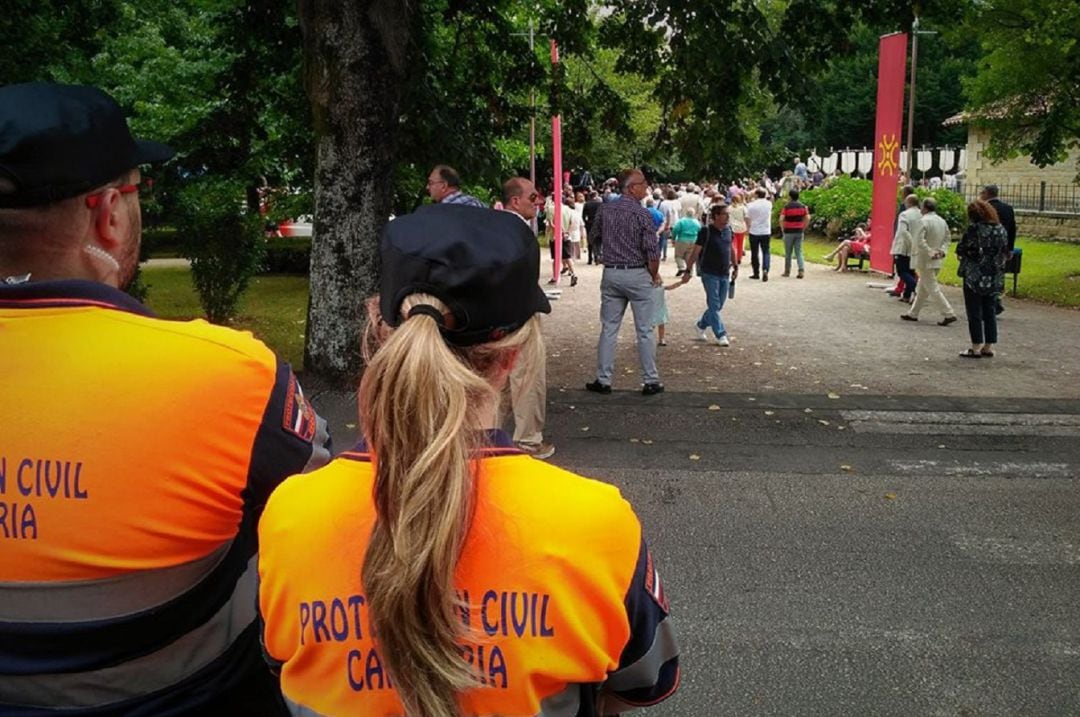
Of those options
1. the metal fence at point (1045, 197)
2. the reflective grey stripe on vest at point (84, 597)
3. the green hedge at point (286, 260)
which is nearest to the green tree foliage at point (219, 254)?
the green hedge at point (286, 260)

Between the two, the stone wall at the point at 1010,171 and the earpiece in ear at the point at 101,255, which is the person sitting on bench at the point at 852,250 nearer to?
the stone wall at the point at 1010,171

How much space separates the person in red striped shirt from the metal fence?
1367 centimetres

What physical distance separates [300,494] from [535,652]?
0.42m

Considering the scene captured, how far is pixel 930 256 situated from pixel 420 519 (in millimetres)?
14436

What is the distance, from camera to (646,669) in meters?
1.63

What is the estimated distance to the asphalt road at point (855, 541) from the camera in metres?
4.41

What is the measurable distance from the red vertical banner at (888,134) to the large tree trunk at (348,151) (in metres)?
10.8

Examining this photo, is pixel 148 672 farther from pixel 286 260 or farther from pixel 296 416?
pixel 286 260

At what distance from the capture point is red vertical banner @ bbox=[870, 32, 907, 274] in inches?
699

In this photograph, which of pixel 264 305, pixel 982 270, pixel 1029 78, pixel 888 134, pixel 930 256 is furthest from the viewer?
pixel 1029 78

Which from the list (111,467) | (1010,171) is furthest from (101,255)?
(1010,171)

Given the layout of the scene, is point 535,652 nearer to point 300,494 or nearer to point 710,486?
point 300,494

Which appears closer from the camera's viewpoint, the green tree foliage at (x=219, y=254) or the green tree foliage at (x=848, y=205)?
the green tree foliage at (x=219, y=254)

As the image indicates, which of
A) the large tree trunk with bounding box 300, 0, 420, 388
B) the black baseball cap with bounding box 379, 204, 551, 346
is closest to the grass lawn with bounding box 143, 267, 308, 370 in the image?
the large tree trunk with bounding box 300, 0, 420, 388
